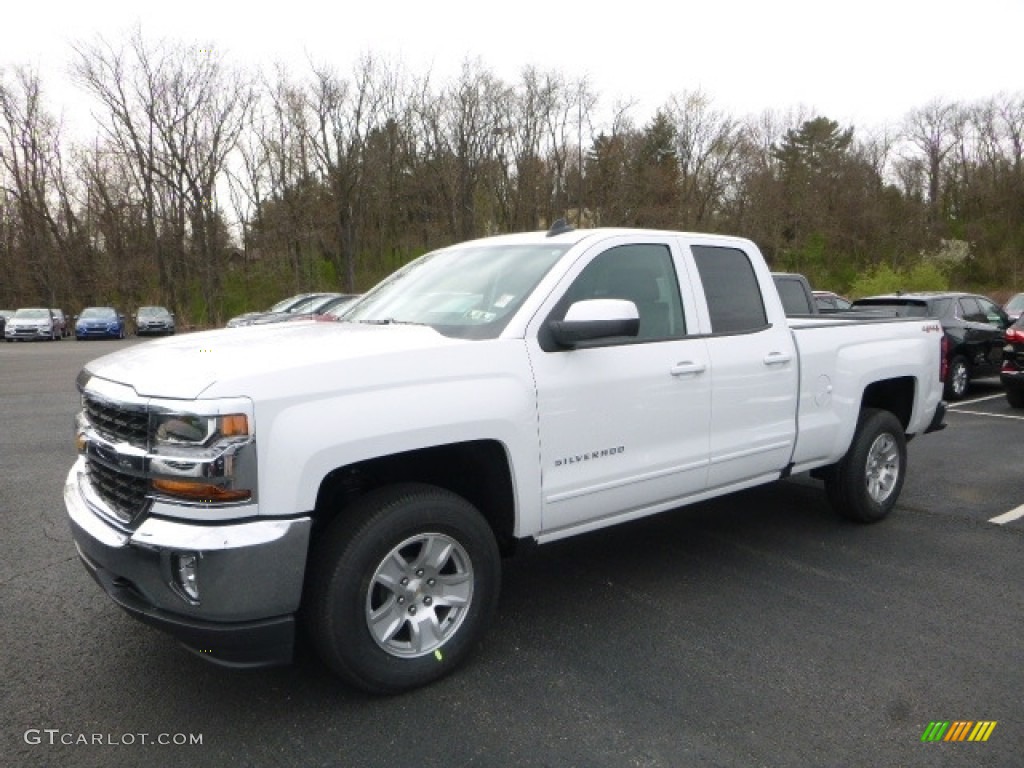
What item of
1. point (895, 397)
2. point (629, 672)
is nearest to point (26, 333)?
point (895, 397)

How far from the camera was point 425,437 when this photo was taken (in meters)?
3.00

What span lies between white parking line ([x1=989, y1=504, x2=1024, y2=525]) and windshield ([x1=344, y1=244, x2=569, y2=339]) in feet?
13.4

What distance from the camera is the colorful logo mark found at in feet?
9.36

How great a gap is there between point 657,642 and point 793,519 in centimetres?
248

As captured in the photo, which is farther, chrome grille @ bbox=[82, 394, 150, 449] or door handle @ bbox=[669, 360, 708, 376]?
door handle @ bbox=[669, 360, 708, 376]

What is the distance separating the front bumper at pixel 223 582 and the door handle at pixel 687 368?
2.08 m

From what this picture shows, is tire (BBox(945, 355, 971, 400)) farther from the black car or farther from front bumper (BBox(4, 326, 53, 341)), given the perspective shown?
front bumper (BBox(4, 326, 53, 341))

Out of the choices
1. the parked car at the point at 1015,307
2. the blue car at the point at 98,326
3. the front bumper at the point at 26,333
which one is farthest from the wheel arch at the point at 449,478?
the front bumper at the point at 26,333

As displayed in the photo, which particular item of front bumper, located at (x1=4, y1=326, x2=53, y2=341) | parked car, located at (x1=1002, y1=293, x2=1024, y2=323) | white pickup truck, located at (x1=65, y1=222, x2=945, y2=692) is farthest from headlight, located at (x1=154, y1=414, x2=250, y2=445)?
front bumper, located at (x1=4, y1=326, x2=53, y2=341)

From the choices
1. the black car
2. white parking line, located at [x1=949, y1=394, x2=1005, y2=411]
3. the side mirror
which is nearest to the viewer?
the side mirror

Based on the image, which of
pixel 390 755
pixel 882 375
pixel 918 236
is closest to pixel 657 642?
pixel 390 755

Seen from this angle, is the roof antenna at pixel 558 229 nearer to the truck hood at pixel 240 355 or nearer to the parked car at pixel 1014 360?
the truck hood at pixel 240 355

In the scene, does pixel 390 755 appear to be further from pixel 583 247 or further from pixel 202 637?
pixel 583 247

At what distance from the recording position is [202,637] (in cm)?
265
